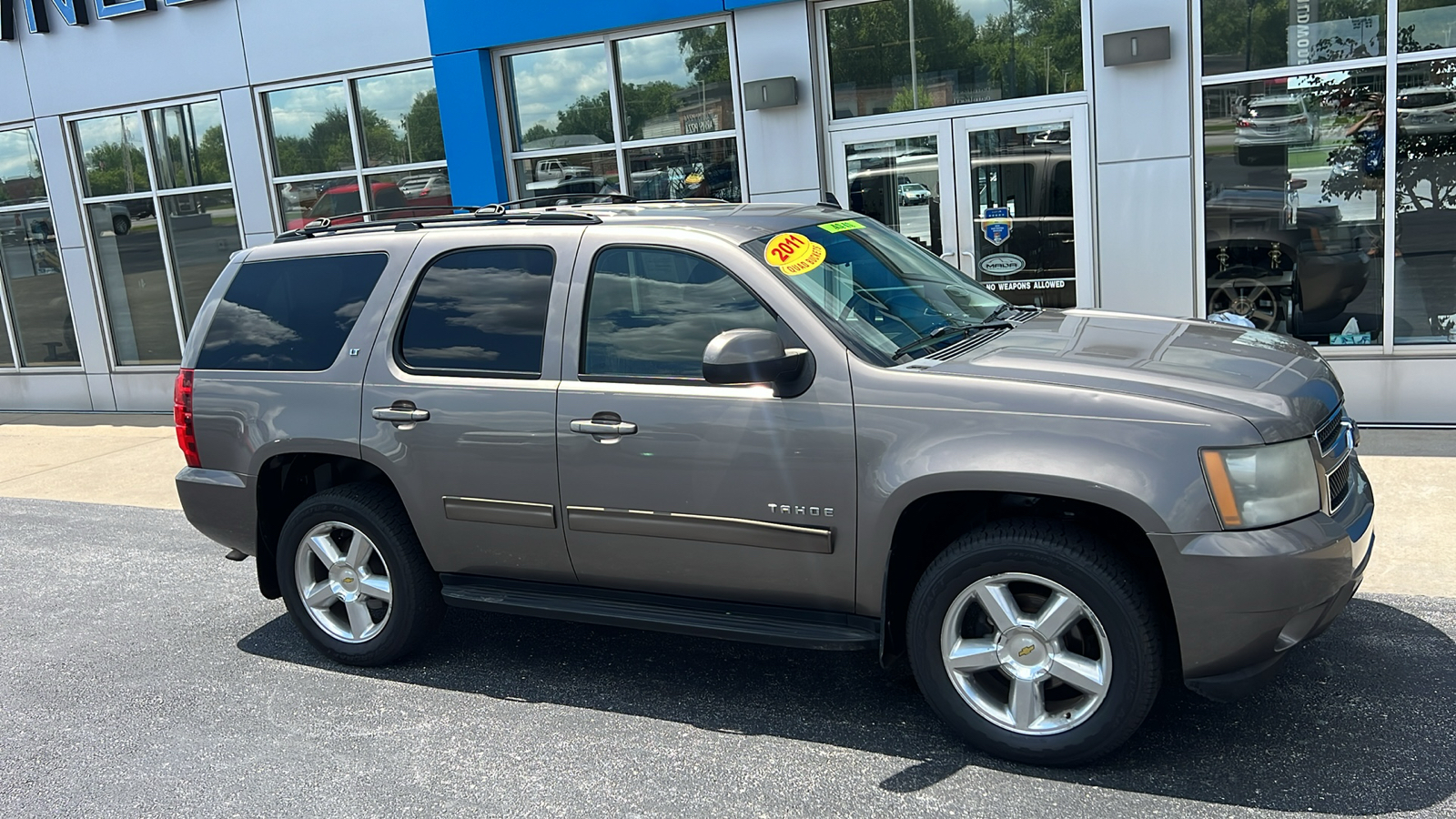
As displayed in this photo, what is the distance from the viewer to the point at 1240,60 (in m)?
8.30

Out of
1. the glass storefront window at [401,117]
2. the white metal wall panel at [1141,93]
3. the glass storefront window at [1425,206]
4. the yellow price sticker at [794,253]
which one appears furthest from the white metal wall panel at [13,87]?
the glass storefront window at [1425,206]

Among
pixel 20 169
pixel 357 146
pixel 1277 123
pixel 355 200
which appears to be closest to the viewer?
pixel 1277 123

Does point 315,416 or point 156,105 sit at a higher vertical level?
point 156,105

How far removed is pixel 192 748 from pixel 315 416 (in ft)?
4.59

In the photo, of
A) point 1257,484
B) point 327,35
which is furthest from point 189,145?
point 1257,484

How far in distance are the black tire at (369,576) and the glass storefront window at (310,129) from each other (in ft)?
24.4

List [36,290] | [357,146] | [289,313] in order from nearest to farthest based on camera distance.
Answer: [289,313] → [357,146] → [36,290]

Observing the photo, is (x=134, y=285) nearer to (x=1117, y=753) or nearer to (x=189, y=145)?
(x=189, y=145)

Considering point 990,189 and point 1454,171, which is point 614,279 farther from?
point 1454,171

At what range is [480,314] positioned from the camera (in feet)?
15.7

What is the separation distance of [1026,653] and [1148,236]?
5670 mm

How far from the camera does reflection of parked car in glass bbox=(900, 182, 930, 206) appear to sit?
9.55 m

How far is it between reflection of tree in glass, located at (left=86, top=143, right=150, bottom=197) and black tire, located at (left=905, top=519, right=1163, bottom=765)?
11.7m

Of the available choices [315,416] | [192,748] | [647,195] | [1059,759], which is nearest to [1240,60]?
[647,195]
